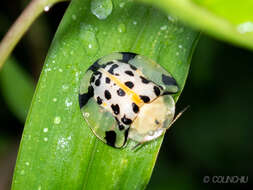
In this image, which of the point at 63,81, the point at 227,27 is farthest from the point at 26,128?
the point at 227,27

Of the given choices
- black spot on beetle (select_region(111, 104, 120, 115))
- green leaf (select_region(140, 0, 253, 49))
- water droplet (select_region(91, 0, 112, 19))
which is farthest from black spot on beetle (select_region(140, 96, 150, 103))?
green leaf (select_region(140, 0, 253, 49))

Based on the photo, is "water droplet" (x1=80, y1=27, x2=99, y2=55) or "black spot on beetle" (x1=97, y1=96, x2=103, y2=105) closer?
"water droplet" (x1=80, y1=27, x2=99, y2=55)

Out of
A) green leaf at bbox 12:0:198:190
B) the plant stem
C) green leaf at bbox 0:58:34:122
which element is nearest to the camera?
the plant stem

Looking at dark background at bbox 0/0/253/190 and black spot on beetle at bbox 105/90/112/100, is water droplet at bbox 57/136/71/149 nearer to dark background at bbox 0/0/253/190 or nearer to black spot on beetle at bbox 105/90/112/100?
black spot on beetle at bbox 105/90/112/100

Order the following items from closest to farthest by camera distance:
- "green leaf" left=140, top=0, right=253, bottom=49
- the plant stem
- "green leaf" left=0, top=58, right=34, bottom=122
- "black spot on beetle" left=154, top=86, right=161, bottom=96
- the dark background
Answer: "green leaf" left=140, top=0, right=253, bottom=49, the plant stem, "black spot on beetle" left=154, top=86, right=161, bottom=96, "green leaf" left=0, top=58, right=34, bottom=122, the dark background

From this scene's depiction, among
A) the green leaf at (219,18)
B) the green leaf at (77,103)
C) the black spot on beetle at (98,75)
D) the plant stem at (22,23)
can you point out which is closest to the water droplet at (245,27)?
the green leaf at (219,18)

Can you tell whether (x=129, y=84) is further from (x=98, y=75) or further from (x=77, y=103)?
(x=77, y=103)
